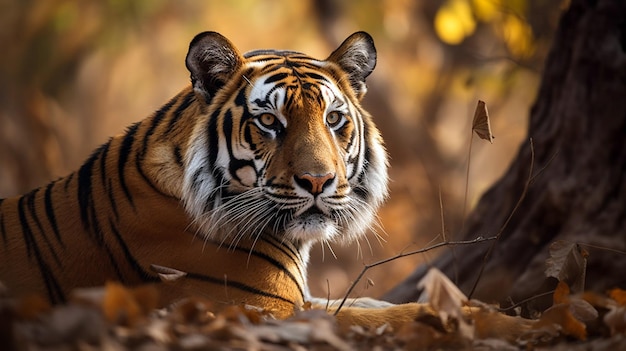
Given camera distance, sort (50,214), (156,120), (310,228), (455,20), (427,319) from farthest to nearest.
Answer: (455,20) → (156,120) → (50,214) → (310,228) → (427,319)

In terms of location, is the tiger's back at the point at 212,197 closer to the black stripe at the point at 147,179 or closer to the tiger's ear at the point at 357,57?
the black stripe at the point at 147,179

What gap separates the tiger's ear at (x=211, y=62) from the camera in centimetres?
420

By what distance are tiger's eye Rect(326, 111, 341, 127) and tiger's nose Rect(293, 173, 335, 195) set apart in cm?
35

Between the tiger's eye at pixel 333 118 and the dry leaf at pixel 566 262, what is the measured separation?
3.94 ft

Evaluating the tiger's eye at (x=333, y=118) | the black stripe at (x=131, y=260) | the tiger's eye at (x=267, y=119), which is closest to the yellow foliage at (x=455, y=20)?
the tiger's eye at (x=333, y=118)

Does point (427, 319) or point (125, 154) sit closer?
point (427, 319)

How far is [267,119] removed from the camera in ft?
13.6

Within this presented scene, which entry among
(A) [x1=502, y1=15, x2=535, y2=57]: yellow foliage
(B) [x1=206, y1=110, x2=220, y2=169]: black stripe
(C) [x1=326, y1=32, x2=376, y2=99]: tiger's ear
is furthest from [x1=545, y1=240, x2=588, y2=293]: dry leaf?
(A) [x1=502, y1=15, x2=535, y2=57]: yellow foliage

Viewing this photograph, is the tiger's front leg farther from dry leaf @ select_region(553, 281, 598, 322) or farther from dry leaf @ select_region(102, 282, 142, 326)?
dry leaf @ select_region(102, 282, 142, 326)

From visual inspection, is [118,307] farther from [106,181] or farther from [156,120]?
[156,120]

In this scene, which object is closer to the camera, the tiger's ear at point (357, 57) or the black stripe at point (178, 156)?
the black stripe at point (178, 156)

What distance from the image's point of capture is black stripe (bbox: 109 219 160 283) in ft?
13.3

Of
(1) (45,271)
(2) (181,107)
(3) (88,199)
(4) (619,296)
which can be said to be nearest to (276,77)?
(2) (181,107)

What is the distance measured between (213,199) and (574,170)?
228cm
